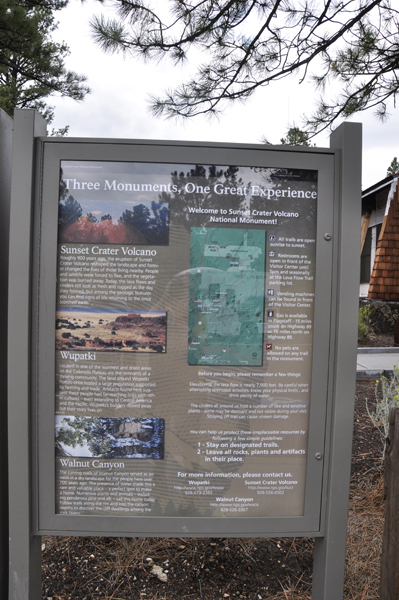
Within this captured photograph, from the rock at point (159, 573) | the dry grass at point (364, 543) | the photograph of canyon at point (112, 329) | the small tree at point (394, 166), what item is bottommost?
the rock at point (159, 573)

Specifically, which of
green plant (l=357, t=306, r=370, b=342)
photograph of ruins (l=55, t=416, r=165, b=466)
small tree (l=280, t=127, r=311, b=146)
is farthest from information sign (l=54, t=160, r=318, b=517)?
green plant (l=357, t=306, r=370, b=342)

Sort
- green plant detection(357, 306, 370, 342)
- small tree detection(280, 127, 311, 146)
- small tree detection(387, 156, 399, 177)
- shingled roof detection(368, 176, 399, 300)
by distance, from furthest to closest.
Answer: small tree detection(387, 156, 399, 177) → shingled roof detection(368, 176, 399, 300) → green plant detection(357, 306, 370, 342) → small tree detection(280, 127, 311, 146)

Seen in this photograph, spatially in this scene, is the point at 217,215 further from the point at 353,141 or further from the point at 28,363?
A: the point at 28,363

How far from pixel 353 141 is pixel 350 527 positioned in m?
2.64

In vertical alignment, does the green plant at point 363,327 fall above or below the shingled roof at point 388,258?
below

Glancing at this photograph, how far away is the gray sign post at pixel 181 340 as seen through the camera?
1737 mm

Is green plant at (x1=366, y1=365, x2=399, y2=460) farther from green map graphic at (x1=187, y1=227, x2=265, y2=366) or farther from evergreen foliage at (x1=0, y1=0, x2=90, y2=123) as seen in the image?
evergreen foliage at (x1=0, y1=0, x2=90, y2=123)

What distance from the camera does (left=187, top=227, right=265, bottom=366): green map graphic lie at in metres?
1.75

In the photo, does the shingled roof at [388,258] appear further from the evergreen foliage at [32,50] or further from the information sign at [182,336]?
the information sign at [182,336]

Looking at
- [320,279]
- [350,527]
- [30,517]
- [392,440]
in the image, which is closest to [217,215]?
[320,279]

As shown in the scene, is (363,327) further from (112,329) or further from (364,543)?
(112,329)

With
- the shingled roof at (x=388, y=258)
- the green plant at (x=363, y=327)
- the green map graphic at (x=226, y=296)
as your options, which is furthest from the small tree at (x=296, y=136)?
the shingled roof at (x=388, y=258)

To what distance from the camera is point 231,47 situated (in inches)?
159

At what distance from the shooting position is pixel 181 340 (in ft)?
5.74
